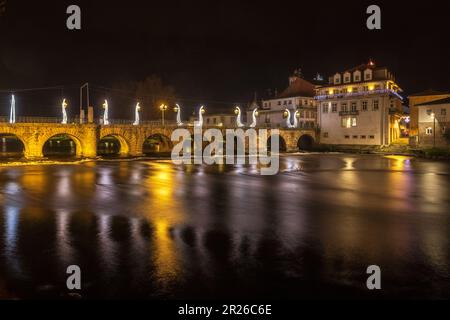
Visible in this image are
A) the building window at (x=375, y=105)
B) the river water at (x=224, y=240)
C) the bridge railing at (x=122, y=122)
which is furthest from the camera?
the building window at (x=375, y=105)

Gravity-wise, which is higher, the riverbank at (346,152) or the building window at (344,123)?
the building window at (344,123)

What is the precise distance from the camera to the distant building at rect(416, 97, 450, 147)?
66688 mm

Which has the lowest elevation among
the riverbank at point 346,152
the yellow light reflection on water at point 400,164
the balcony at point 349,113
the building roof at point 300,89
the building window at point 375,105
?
the yellow light reflection on water at point 400,164

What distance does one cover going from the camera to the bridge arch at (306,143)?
8962 centimetres

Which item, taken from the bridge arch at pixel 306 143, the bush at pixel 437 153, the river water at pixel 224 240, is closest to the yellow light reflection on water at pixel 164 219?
the river water at pixel 224 240

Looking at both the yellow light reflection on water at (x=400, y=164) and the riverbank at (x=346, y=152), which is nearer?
the yellow light reflection on water at (x=400, y=164)

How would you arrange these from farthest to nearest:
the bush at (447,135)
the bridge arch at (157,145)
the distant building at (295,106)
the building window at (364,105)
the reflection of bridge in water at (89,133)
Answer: the distant building at (295,106)
the bridge arch at (157,145)
the building window at (364,105)
the bush at (447,135)
the reflection of bridge in water at (89,133)

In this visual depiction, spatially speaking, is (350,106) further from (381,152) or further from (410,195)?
(410,195)

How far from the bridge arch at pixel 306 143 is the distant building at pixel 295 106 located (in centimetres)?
286

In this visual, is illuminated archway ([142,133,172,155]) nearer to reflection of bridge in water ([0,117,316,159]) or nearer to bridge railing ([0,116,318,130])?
bridge railing ([0,116,318,130])

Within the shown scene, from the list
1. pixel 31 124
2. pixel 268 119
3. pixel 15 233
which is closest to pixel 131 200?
pixel 15 233

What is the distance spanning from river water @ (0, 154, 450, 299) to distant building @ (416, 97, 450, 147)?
3915cm

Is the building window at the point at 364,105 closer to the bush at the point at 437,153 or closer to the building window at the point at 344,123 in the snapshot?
the building window at the point at 344,123
